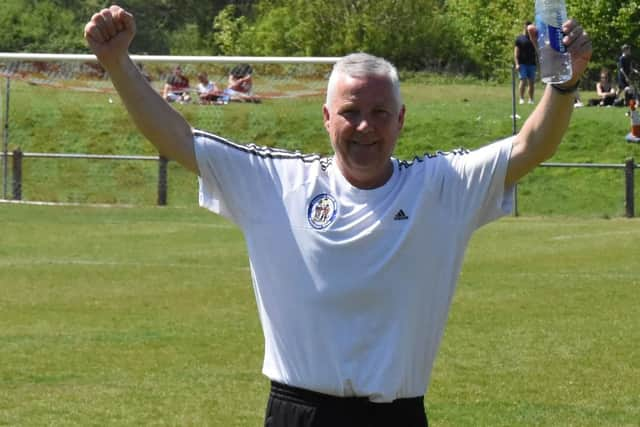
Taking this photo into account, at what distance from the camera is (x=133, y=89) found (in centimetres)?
521

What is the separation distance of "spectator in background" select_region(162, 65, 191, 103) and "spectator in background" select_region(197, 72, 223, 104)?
272 mm

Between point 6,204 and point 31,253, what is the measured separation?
7675 mm

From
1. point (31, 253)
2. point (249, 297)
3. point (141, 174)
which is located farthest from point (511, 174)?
point (141, 174)

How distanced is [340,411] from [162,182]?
2459cm

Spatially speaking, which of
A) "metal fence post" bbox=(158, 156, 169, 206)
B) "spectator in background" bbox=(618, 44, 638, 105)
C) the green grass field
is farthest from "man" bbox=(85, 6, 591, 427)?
"spectator in background" bbox=(618, 44, 638, 105)

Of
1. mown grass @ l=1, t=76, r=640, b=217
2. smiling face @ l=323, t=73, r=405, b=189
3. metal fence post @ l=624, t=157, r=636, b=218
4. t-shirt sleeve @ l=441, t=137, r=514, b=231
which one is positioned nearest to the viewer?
smiling face @ l=323, t=73, r=405, b=189

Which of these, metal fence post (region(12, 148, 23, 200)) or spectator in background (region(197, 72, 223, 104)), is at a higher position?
spectator in background (region(197, 72, 223, 104))

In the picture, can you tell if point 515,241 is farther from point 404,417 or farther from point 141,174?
point 404,417

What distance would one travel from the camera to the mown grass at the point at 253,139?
3023 centimetres

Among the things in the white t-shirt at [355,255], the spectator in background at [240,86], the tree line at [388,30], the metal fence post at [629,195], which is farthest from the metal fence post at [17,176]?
the tree line at [388,30]

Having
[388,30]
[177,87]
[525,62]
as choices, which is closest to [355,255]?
[177,87]

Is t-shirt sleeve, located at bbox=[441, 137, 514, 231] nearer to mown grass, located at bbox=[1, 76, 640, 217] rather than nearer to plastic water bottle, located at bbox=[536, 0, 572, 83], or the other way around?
plastic water bottle, located at bbox=[536, 0, 572, 83]

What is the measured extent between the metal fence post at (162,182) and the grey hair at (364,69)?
2424cm

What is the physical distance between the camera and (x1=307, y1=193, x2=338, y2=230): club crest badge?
503 centimetres
